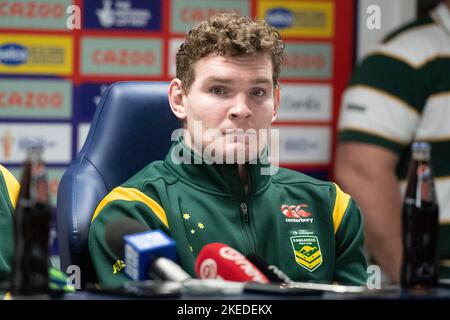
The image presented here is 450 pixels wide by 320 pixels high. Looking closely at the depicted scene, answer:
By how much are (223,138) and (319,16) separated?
1.76 m

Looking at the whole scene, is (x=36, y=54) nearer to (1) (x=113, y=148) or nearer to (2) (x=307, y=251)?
(1) (x=113, y=148)

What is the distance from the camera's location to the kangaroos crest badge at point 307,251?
1.71 meters

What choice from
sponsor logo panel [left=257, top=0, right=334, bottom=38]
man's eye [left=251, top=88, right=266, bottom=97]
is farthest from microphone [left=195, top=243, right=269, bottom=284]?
sponsor logo panel [left=257, top=0, right=334, bottom=38]

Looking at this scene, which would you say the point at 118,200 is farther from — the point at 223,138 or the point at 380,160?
the point at 380,160

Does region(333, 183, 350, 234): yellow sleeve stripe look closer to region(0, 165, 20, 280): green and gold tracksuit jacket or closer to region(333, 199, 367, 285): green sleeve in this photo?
region(333, 199, 367, 285): green sleeve

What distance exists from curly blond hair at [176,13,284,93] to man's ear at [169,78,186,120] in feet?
0.13

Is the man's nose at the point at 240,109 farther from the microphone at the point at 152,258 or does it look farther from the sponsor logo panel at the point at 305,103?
the sponsor logo panel at the point at 305,103

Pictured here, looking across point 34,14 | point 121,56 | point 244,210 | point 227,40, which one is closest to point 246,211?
point 244,210

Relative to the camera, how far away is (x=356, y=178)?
10.2 feet

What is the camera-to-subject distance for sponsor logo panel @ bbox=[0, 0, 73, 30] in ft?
10.2

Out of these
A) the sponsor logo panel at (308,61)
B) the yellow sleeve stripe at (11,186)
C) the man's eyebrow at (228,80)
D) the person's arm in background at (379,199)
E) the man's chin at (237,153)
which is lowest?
the person's arm in background at (379,199)

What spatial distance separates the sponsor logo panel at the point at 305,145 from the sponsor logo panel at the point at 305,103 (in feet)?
0.14

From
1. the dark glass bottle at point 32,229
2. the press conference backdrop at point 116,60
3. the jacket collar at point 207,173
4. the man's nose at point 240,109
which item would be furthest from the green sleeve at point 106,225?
the press conference backdrop at point 116,60

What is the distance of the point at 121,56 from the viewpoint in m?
3.17
